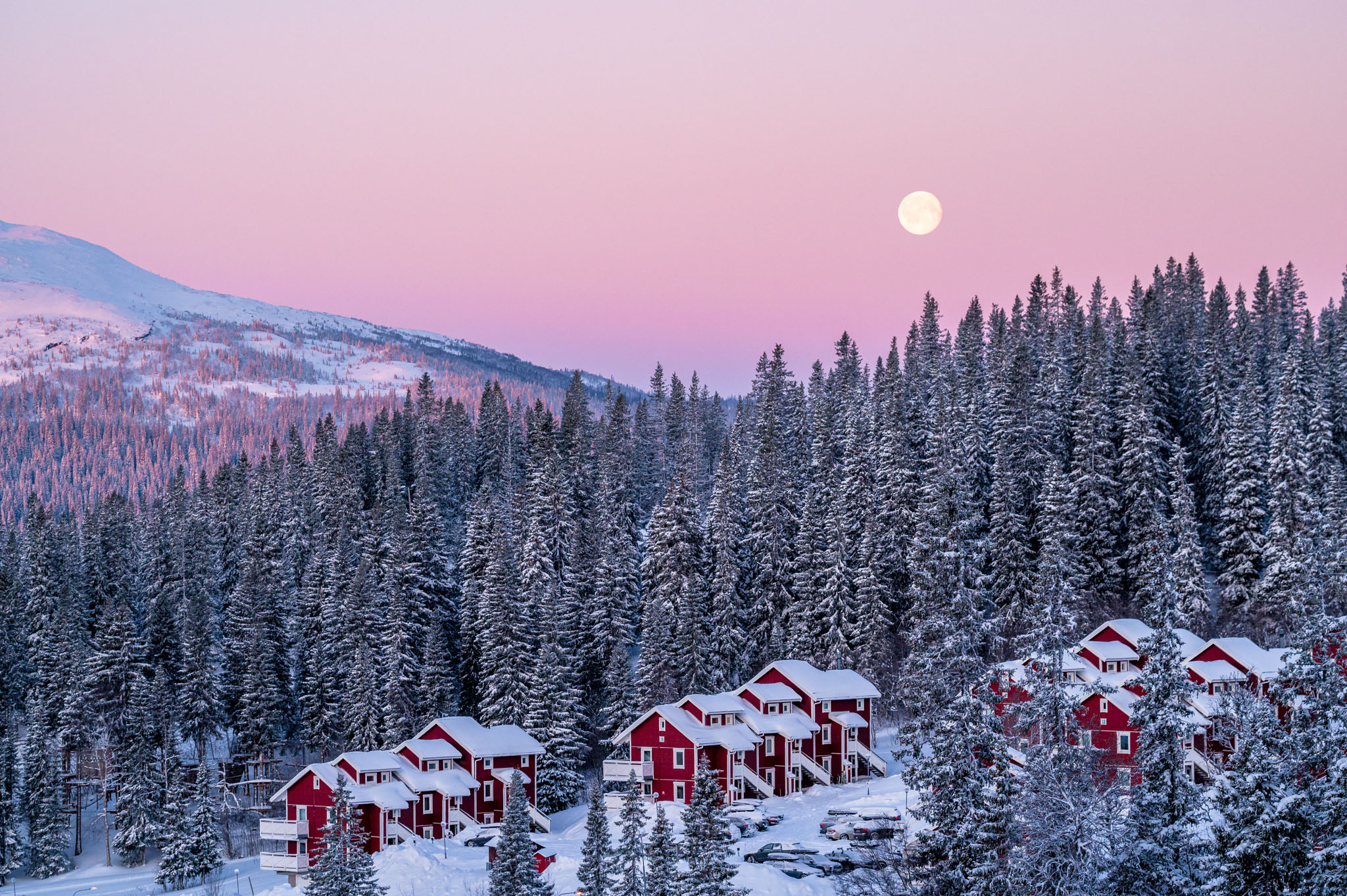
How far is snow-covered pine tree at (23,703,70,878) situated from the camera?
80.5 metres

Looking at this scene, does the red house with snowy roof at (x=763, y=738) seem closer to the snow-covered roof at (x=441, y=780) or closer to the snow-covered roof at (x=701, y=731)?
the snow-covered roof at (x=701, y=731)

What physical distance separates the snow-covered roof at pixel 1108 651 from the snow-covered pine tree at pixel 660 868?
36.2 m

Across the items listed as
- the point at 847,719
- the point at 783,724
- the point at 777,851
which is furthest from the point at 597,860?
the point at 847,719

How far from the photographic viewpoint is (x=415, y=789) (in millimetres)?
72562

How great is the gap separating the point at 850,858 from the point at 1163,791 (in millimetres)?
21028

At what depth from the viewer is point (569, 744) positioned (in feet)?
260

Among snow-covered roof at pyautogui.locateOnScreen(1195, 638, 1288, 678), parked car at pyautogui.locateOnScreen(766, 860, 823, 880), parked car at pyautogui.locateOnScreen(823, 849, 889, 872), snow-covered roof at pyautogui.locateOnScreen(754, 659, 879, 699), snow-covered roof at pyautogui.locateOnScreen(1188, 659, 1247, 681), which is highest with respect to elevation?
snow-covered roof at pyautogui.locateOnScreen(1195, 638, 1288, 678)

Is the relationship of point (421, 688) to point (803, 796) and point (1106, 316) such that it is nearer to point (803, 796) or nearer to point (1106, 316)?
point (803, 796)

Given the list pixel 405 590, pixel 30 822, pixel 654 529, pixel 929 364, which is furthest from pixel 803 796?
pixel 929 364

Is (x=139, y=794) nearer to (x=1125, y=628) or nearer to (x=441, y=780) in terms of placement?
(x=441, y=780)

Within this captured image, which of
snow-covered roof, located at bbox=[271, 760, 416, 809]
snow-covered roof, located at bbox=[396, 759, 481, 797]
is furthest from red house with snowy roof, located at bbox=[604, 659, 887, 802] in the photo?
snow-covered roof, located at bbox=[271, 760, 416, 809]

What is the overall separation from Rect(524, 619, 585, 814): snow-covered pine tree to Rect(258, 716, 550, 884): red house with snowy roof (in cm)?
133

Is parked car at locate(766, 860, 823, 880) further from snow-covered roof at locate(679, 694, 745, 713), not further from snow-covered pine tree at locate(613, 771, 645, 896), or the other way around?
snow-covered roof at locate(679, 694, 745, 713)

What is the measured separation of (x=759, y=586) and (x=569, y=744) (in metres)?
17.8
